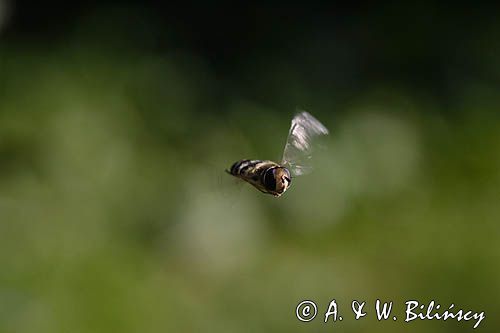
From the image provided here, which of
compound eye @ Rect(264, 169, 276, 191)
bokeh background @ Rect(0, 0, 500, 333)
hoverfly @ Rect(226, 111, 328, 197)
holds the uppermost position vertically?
bokeh background @ Rect(0, 0, 500, 333)

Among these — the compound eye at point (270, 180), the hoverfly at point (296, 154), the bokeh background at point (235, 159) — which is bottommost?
the compound eye at point (270, 180)

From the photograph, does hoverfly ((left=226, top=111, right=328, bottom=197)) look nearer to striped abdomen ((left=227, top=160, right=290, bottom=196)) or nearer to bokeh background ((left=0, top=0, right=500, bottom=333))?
striped abdomen ((left=227, top=160, right=290, bottom=196))

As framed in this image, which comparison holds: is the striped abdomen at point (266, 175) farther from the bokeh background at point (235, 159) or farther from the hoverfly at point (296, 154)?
the bokeh background at point (235, 159)

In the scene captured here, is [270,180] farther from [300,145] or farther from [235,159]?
[235,159]

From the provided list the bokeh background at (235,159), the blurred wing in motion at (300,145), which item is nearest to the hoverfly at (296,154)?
the blurred wing in motion at (300,145)

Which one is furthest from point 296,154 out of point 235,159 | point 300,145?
point 235,159

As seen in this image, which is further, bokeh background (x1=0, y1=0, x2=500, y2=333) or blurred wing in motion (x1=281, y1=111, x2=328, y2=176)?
bokeh background (x1=0, y1=0, x2=500, y2=333)

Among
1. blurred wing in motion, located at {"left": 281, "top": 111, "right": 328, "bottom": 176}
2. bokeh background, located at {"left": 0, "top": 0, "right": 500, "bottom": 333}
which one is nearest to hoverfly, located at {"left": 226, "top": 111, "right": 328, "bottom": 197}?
blurred wing in motion, located at {"left": 281, "top": 111, "right": 328, "bottom": 176}

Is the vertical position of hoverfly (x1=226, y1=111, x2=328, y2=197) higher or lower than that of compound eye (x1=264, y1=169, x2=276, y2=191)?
higher
